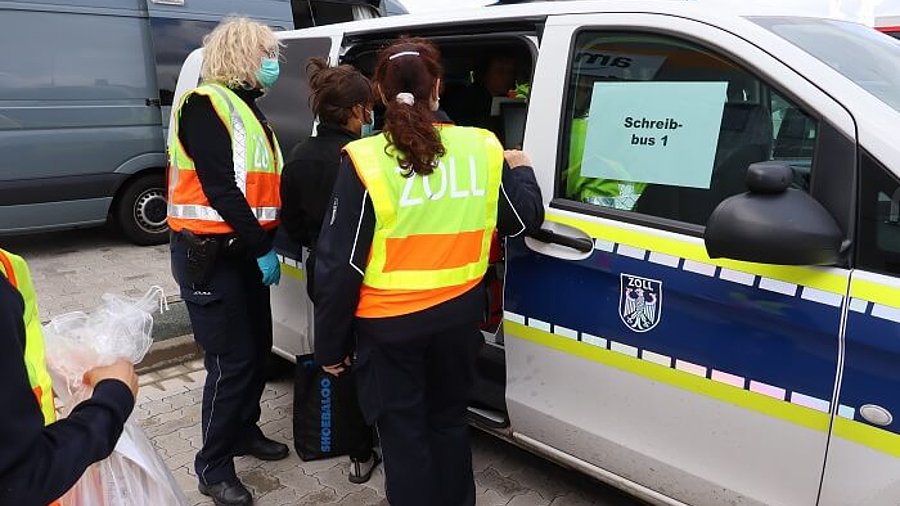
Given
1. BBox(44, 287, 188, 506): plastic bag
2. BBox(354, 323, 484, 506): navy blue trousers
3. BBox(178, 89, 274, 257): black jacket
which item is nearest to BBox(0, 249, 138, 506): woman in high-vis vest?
BBox(44, 287, 188, 506): plastic bag

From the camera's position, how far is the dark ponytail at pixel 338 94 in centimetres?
254

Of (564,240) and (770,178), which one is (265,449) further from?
(770,178)

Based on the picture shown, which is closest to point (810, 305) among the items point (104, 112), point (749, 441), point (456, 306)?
point (749, 441)

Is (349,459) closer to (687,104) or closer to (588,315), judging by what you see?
(588,315)

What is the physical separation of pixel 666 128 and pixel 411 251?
32.4 inches

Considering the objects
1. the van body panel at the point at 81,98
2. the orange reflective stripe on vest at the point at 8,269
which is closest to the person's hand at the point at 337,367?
the orange reflective stripe on vest at the point at 8,269

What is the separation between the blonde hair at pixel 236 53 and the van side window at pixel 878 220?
1914 millimetres

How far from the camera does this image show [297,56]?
3.31m

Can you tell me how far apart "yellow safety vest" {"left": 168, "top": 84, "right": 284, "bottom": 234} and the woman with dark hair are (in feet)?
0.38

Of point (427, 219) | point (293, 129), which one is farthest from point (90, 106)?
point (427, 219)

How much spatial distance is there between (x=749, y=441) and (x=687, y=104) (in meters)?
0.94

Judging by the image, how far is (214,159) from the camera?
2.36 metres

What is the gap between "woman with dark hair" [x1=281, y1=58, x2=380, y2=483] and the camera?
2559 mm

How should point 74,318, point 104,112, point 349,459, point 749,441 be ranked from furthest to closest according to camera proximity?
point 104,112 → point 349,459 → point 749,441 → point 74,318
